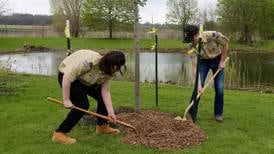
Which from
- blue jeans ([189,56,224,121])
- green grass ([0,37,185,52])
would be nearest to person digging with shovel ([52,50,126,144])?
blue jeans ([189,56,224,121])

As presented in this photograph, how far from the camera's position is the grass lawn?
6418 millimetres

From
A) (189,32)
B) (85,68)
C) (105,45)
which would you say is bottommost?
(105,45)

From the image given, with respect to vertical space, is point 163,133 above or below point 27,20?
below

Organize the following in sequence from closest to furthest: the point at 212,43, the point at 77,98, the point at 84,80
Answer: the point at 84,80
the point at 77,98
the point at 212,43

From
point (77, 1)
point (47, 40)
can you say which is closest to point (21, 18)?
point (77, 1)

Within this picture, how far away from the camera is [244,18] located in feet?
186

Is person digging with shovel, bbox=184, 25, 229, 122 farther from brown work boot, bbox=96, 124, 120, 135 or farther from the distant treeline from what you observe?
the distant treeline

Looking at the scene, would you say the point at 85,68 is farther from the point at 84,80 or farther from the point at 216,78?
the point at 216,78

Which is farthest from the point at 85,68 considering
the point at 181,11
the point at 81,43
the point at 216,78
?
the point at 181,11

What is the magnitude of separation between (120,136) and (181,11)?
6147cm

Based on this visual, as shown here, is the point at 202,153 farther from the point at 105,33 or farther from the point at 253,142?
the point at 105,33

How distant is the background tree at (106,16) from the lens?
57.7 meters

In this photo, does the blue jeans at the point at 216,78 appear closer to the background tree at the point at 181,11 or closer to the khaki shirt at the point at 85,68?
the khaki shirt at the point at 85,68

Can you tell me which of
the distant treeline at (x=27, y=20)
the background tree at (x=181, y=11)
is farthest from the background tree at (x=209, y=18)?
the distant treeline at (x=27, y=20)
